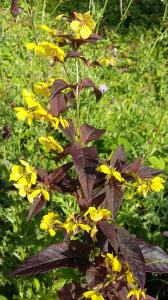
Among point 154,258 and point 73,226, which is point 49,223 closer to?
point 73,226

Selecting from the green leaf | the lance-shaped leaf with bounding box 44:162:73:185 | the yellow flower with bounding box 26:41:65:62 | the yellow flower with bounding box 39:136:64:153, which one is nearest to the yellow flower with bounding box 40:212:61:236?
the lance-shaped leaf with bounding box 44:162:73:185

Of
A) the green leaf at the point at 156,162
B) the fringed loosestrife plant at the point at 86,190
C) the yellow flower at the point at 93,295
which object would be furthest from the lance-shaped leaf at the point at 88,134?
the green leaf at the point at 156,162

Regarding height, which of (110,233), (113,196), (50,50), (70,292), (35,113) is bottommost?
(70,292)

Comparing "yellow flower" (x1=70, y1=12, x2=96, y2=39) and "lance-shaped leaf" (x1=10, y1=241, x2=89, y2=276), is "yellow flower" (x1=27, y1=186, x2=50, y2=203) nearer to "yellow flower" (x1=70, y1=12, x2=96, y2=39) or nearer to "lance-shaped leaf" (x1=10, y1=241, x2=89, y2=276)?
"lance-shaped leaf" (x1=10, y1=241, x2=89, y2=276)

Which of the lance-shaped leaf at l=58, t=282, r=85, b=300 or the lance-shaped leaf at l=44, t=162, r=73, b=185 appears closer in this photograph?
the lance-shaped leaf at l=44, t=162, r=73, b=185

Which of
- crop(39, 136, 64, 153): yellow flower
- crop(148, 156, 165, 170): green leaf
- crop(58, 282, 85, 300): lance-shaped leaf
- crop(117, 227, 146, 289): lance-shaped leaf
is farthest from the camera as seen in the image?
crop(148, 156, 165, 170): green leaf

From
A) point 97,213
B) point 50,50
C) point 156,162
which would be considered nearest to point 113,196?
point 97,213
